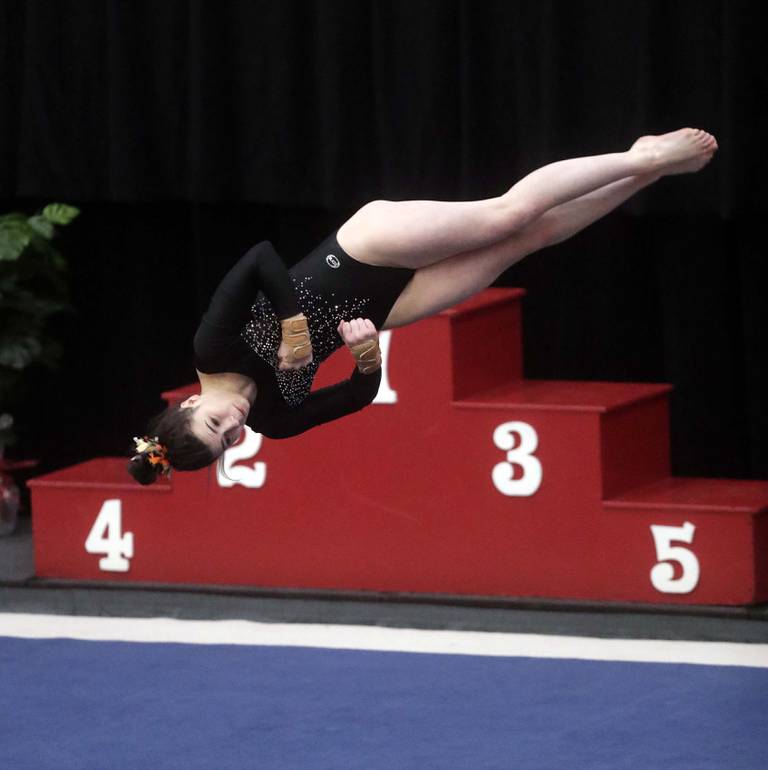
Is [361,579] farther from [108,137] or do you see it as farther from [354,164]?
[108,137]

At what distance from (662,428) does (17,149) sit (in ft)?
8.00

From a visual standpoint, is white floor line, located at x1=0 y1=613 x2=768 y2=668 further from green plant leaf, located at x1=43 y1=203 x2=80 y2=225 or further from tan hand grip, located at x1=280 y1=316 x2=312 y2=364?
tan hand grip, located at x1=280 y1=316 x2=312 y2=364

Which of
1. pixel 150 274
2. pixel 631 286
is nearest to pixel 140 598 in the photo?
pixel 150 274

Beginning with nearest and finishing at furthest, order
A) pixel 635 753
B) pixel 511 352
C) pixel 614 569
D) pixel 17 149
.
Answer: pixel 635 753
pixel 614 569
pixel 511 352
pixel 17 149

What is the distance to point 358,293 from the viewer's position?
3795 mm

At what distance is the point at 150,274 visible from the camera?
6.86 meters

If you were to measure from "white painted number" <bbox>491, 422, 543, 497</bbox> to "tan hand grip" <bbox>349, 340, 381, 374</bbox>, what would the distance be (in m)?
1.89

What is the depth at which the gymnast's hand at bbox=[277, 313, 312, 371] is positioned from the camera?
3.58 m

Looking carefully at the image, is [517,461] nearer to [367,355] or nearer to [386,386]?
[386,386]

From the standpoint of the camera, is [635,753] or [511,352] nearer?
[635,753]

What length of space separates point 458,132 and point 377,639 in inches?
63.5

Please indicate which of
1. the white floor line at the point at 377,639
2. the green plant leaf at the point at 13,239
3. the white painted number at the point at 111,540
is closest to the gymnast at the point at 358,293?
the white floor line at the point at 377,639

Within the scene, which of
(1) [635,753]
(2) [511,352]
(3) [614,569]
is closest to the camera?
(1) [635,753]

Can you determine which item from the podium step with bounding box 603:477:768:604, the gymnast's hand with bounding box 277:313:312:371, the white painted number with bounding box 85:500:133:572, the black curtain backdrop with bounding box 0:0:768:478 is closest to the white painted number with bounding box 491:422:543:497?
the podium step with bounding box 603:477:768:604
